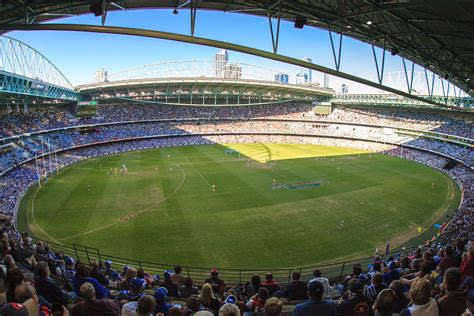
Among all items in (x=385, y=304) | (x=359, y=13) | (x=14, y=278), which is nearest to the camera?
(x=385, y=304)

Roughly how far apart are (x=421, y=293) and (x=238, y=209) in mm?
25054

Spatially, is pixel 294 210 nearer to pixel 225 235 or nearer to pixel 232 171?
pixel 225 235

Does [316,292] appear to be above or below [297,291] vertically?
above

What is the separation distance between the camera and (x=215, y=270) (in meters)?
9.41

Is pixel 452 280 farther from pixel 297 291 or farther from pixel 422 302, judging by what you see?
pixel 297 291

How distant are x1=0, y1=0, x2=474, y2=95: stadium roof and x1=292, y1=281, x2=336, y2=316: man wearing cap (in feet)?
25.2

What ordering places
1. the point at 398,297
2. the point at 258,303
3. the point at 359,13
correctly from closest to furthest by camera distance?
1. the point at 398,297
2. the point at 258,303
3. the point at 359,13

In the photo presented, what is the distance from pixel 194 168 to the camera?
1810 inches

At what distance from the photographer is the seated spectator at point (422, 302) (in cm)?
411

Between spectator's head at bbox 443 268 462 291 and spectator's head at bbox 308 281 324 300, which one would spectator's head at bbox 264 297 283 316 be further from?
spectator's head at bbox 443 268 462 291

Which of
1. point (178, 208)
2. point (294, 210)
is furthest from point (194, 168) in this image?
point (294, 210)

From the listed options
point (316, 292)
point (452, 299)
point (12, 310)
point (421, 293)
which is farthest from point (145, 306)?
point (452, 299)

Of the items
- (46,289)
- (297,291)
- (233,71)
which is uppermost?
(233,71)

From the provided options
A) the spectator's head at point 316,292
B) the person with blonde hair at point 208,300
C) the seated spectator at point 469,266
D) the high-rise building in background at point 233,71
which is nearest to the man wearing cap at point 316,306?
the spectator's head at point 316,292
